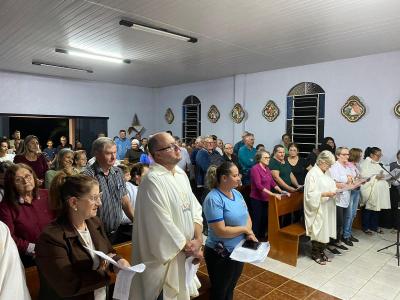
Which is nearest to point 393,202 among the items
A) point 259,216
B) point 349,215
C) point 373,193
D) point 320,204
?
point 373,193

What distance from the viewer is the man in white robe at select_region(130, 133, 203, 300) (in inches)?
69.1

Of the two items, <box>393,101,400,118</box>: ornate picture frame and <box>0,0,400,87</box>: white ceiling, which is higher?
<box>0,0,400,87</box>: white ceiling

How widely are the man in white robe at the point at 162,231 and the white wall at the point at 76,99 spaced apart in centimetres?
804

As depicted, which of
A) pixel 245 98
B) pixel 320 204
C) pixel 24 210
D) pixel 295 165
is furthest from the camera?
pixel 245 98

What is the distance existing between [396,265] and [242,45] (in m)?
4.07

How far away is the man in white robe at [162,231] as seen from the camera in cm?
175

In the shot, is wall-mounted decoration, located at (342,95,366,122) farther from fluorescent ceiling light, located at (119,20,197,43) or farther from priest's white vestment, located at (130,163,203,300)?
priest's white vestment, located at (130,163,203,300)

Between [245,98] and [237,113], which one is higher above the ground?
[245,98]

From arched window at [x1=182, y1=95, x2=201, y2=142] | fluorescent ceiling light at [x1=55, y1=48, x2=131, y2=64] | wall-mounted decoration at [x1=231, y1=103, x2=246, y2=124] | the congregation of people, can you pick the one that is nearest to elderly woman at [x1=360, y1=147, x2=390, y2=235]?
the congregation of people

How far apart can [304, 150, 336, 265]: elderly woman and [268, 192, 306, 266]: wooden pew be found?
18 centimetres

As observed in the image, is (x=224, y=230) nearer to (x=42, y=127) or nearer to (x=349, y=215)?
(x=349, y=215)

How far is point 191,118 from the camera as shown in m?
9.94

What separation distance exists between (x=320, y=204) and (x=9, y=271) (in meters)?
3.40

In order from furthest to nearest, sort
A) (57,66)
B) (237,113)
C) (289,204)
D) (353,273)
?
(237,113) < (57,66) < (289,204) < (353,273)
